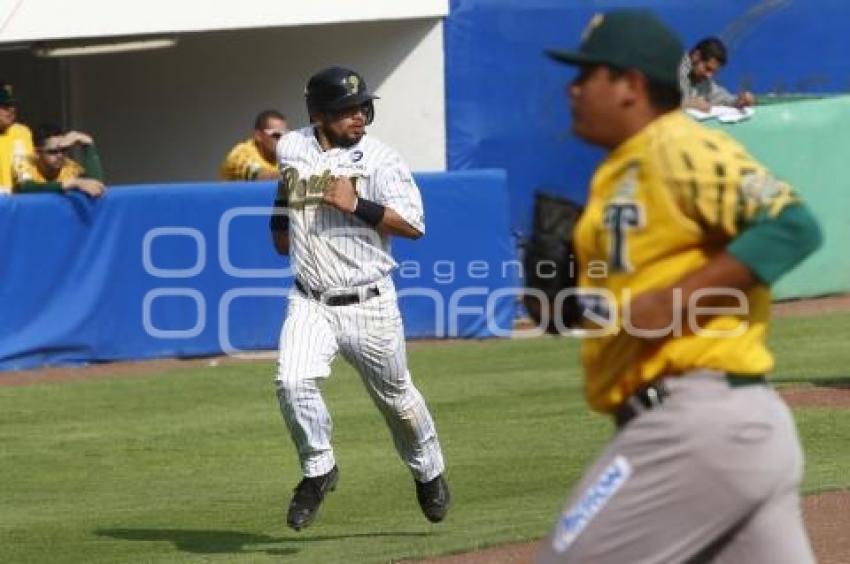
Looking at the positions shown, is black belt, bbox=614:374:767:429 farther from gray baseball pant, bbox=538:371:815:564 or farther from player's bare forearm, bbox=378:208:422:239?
player's bare forearm, bbox=378:208:422:239

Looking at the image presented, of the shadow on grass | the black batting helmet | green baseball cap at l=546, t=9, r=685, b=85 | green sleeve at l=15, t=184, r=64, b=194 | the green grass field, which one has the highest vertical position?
green baseball cap at l=546, t=9, r=685, b=85

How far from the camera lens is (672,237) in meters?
4.97

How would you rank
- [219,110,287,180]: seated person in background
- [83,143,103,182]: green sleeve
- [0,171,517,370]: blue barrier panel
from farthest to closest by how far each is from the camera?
[219,110,287,180]: seated person in background
[83,143,103,182]: green sleeve
[0,171,517,370]: blue barrier panel

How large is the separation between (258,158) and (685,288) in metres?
12.0

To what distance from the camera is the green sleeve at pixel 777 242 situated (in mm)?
4836

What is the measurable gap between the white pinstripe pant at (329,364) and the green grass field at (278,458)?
460mm

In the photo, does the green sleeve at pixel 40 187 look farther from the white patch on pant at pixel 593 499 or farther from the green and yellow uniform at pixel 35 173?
the white patch on pant at pixel 593 499

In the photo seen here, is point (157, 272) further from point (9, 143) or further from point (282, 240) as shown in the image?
point (282, 240)

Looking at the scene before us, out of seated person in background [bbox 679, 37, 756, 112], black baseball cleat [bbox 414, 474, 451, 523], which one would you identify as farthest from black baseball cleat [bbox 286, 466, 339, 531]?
seated person in background [bbox 679, 37, 756, 112]

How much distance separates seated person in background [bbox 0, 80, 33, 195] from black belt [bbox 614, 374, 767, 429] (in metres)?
11.1

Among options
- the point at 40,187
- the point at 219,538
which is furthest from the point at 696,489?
the point at 40,187

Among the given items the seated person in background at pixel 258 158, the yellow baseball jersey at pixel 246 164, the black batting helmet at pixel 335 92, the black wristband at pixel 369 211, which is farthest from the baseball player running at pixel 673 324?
the yellow baseball jersey at pixel 246 164

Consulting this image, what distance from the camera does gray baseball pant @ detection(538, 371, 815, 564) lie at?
480cm

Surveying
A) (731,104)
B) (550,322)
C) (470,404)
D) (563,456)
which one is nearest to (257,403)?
(470,404)
